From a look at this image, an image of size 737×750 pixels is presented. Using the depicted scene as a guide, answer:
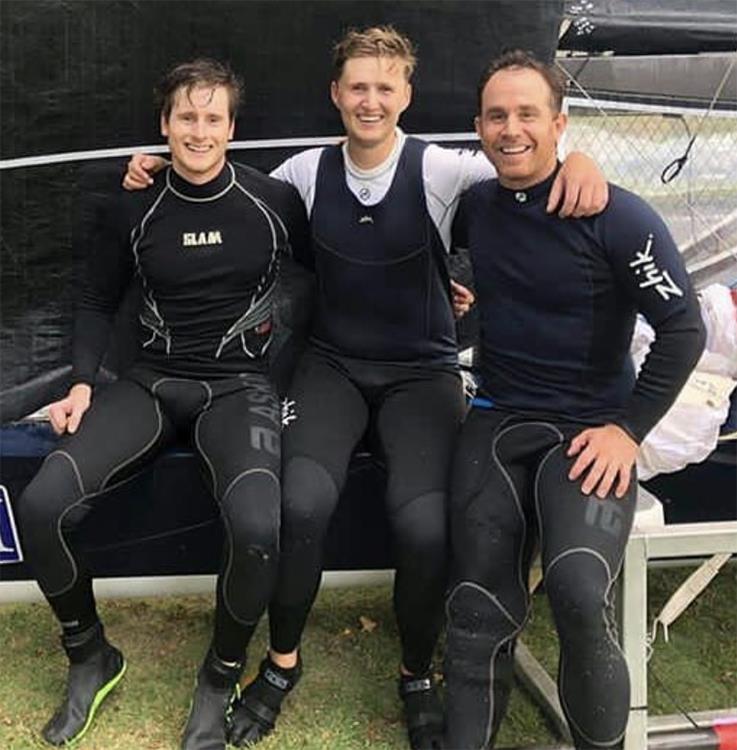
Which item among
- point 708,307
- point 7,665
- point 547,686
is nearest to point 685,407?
point 708,307

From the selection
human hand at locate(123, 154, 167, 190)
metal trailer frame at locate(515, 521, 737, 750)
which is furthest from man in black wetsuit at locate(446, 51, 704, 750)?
human hand at locate(123, 154, 167, 190)

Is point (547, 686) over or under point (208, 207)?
under

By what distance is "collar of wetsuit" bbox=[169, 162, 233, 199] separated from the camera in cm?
243

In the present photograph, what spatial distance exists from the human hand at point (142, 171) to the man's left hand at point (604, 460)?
1.13m

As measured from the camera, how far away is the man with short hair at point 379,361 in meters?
2.26

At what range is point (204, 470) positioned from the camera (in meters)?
2.38

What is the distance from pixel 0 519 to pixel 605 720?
1693 millimetres

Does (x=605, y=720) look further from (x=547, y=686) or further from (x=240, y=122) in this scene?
(x=240, y=122)

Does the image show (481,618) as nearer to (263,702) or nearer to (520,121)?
(263,702)

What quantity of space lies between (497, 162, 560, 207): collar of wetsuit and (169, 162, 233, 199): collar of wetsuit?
2.16ft

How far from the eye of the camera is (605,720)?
80.7 inches

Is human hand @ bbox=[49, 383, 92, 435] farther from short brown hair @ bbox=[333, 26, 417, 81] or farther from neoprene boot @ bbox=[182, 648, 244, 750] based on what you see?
short brown hair @ bbox=[333, 26, 417, 81]

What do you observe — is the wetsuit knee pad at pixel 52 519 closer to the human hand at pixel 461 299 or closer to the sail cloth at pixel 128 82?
the sail cloth at pixel 128 82

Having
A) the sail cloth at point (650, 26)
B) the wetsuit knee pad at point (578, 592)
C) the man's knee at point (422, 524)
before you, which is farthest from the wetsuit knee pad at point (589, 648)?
the sail cloth at point (650, 26)
